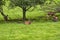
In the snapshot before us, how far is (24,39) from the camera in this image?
55.3ft

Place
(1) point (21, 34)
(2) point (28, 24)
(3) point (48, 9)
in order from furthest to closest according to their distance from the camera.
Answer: (3) point (48, 9)
(2) point (28, 24)
(1) point (21, 34)

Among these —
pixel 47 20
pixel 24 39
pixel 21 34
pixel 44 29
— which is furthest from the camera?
pixel 47 20

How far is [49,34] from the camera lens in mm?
18234

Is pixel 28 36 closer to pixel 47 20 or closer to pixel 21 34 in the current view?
pixel 21 34

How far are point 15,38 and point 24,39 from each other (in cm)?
69

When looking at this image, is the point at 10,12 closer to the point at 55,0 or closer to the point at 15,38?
the point at 55,0

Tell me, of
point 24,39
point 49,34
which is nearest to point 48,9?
point 49,34

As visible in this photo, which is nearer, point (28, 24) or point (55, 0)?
point (28, 24)

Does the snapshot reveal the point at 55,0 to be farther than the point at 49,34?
Yes

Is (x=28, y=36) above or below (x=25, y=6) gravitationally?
below

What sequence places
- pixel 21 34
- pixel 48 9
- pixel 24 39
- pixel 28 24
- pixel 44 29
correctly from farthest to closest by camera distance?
pixel 48 9, pixel 28 24, pixel 44 29, pixel 21 34, pixel 24 39

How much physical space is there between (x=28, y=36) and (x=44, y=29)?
2.62 meters

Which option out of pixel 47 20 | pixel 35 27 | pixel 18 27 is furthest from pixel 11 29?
pixel 47 20

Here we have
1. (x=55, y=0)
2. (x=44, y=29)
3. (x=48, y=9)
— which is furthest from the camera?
(x=55, y=0)
